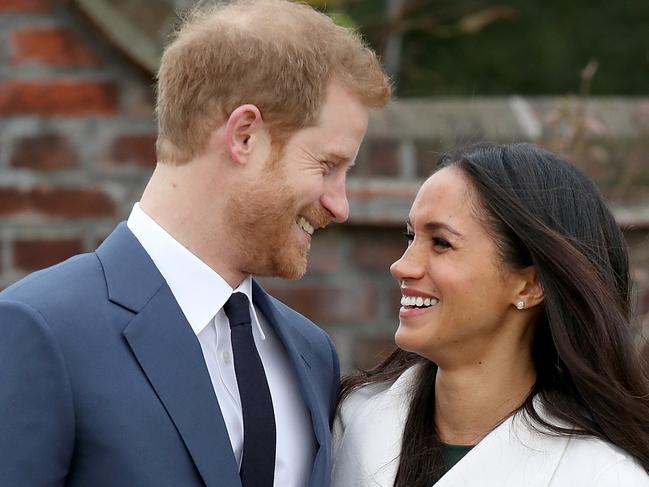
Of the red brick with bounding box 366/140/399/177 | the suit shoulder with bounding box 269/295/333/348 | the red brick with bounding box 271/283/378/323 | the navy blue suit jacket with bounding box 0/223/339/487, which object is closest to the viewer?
the navy blue suit jacket with bounding box 0/223/339/487

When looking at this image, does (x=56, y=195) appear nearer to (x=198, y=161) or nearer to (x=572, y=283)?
(x=198, y=161)

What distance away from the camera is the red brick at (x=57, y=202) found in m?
4.58

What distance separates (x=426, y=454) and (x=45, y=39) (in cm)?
188

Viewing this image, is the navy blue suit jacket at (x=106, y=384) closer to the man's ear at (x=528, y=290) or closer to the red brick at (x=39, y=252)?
the man's ear at (x=528, y=290)

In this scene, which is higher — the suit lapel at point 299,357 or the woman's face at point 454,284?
the woman's face at point 454,284

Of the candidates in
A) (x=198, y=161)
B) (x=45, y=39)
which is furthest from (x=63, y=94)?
(x=198, y=161)

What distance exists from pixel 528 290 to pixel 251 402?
694 millimetres

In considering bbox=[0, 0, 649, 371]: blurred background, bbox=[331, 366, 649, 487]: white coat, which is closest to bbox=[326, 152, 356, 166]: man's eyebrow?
bbox=[331, 366, 649, 487]: white coat

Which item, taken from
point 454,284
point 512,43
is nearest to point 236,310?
point 454,284

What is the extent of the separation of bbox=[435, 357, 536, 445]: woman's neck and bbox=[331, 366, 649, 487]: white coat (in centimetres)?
7

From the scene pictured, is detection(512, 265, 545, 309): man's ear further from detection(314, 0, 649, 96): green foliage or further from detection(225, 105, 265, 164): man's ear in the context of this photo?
detection(314, 0, 649, 96): green foliage

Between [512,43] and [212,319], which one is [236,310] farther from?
[512,43]

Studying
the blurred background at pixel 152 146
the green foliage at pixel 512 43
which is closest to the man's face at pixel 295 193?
the blurred background at pixel 152 146

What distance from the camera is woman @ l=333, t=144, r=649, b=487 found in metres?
3.30
